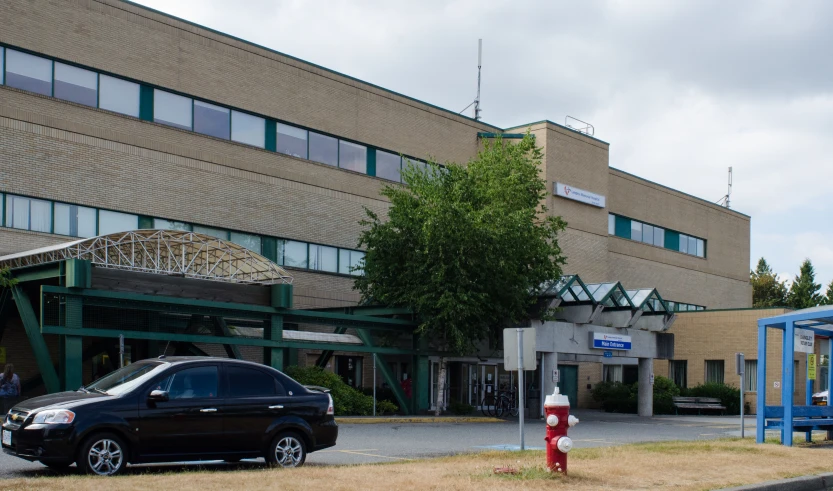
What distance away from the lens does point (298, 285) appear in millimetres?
35344

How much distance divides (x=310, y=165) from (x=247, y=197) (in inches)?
133

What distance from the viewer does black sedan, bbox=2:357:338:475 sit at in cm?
1238

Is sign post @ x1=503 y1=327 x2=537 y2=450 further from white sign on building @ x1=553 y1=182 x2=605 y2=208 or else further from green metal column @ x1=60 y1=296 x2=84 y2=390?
white sign on building @ x1=553 y1=182 x2=605 y2=208

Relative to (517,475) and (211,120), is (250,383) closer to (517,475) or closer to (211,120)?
(517,475)

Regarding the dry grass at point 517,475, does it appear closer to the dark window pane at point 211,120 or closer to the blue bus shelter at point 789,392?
the blue bus shelter at point 789,392

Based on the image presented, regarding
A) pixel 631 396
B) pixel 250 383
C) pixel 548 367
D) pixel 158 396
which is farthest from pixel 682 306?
pixel 158 396

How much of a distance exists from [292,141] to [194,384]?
920 inches

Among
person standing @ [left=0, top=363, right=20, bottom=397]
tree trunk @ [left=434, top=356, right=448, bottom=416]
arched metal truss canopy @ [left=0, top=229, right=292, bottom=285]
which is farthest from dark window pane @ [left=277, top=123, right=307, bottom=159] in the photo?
person standing @ [left=0, top=363, right=20, bottom=397]

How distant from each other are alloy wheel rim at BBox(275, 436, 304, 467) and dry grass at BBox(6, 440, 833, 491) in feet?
1.45

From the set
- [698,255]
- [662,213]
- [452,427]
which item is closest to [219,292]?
[452,427]

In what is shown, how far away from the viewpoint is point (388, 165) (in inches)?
1583

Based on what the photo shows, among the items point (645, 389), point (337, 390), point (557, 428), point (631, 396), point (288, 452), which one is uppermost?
point (557, 428)

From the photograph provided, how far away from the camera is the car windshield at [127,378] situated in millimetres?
13266

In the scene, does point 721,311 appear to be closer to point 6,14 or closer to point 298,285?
point 298,285
